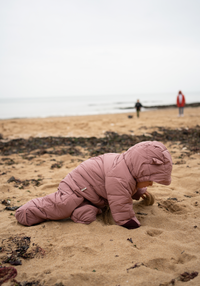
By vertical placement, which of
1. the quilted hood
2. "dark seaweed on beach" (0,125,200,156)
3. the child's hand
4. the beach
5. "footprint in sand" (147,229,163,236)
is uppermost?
the quilted hood

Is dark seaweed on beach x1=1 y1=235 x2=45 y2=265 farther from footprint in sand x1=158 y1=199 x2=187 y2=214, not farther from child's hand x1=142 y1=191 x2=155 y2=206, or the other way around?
footprint in sand x1=158 y1=199 x2=187 y2=214

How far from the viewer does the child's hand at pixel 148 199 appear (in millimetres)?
3311

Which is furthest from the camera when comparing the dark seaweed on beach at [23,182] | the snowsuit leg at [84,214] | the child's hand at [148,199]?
the dark seaweed on beach at [23,182]

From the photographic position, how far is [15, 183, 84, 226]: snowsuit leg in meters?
2.79

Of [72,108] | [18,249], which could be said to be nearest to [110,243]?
[18,249]

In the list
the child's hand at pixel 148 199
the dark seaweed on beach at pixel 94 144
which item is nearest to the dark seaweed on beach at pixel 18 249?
the child's hand at pixel 148 199

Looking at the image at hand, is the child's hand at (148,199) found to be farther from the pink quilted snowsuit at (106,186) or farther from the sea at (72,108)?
the sea at (72,108)

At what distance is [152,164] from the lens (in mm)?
2555

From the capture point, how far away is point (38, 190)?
13.3ft

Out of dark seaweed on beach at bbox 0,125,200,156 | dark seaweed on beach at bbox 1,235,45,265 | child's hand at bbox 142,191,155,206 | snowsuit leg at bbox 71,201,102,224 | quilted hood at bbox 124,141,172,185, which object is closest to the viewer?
dark seaweed on beach at bbox 1,235,45,265

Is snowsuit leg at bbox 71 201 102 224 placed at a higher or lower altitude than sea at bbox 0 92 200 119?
lower

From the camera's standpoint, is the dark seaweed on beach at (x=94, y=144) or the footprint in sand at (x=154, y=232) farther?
the dark seaweed on beach at (x=94, y=144)

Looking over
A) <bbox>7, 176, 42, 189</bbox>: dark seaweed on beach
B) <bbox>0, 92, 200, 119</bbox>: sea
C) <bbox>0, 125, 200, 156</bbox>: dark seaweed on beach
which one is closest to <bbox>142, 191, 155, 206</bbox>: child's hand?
<bbox>7, 176, 42, 189</bbox>: dark seaweed on beach

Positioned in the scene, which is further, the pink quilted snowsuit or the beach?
the pink quilted snowsuit
